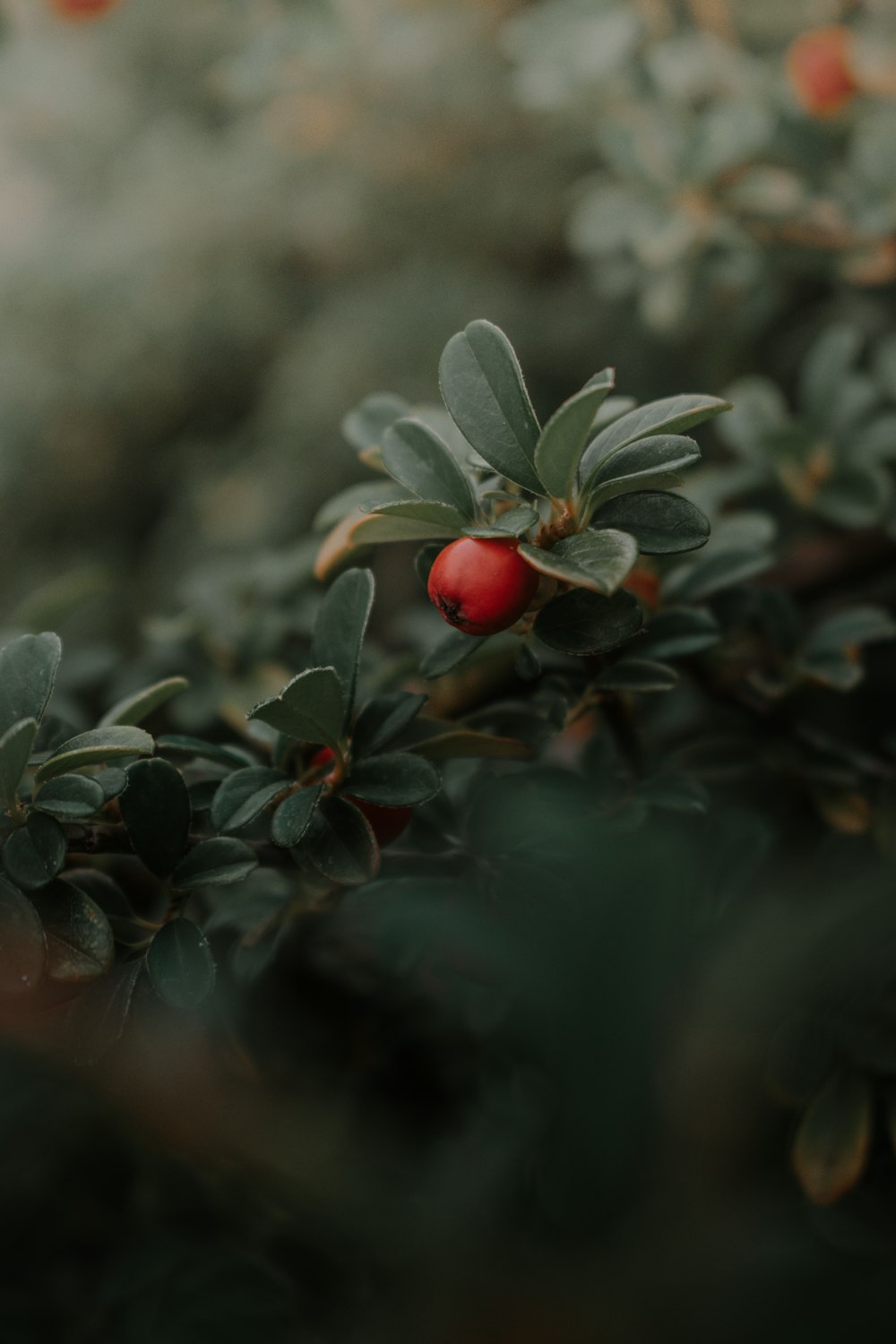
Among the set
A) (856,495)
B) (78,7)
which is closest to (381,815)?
(856,495)

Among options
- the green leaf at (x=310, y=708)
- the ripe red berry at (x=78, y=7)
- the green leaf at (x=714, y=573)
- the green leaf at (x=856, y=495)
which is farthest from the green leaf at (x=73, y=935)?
the ripe red berry at (x=78, y=7)

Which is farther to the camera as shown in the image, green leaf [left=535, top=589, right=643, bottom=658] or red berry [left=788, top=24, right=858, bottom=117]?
red berry [left=788, top=24, right=858, bottom=117]

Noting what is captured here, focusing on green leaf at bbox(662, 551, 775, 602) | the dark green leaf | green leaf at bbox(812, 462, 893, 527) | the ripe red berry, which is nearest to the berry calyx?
the dark green leaf

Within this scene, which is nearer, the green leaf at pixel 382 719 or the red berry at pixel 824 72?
the green leaf at pixel 382 719

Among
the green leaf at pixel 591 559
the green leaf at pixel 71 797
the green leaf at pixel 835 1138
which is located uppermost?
the green leaf at pixel 591 559

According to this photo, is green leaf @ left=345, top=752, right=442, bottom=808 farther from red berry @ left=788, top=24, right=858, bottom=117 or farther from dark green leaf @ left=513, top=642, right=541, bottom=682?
red berry @ left=788, top=24, right=858, bottom=117

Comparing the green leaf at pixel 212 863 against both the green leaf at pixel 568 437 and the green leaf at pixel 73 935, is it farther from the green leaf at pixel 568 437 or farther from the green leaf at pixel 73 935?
the green leaf at pixel 568 437

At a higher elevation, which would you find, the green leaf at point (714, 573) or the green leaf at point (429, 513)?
the green leaf at point (429, 513)
